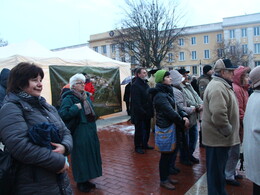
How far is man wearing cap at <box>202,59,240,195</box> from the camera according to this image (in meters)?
3.14

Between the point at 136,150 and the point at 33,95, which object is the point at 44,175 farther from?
the point at 136,150

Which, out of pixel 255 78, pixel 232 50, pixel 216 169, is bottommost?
pixel 216 169

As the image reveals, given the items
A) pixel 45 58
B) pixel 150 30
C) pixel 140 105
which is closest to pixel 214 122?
pixel 140 105

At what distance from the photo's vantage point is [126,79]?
11.6m

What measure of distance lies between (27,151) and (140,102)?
4.09 m

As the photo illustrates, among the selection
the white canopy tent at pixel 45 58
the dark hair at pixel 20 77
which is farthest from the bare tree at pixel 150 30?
the dark hair at pixel 20 77

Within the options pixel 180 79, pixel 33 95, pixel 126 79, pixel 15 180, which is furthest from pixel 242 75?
pixel 126 79

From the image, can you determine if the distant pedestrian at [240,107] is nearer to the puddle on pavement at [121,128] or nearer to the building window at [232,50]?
the puddle on pavement at [121,128]

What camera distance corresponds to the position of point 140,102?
5812 millimetres

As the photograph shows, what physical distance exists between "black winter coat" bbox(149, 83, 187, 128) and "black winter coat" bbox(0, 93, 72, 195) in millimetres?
1972

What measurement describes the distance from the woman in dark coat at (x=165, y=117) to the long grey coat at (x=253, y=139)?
1.09 meters

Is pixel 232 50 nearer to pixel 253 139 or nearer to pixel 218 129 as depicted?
pixel 218 129

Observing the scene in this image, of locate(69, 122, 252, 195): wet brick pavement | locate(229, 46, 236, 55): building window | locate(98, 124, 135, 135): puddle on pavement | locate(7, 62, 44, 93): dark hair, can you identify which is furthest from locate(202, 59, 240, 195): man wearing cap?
locate(229, 46, 236, 55): building window

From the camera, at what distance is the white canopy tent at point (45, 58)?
25.8 feet
